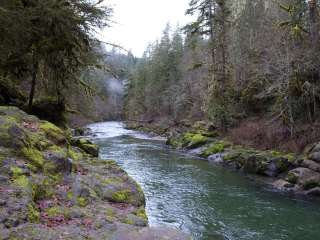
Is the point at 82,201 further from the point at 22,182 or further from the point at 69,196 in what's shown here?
the point at 22,182

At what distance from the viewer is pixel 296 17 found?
2477 centimetres

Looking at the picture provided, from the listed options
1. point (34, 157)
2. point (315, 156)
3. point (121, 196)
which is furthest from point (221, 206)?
point (34, 157)

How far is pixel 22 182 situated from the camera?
725cm

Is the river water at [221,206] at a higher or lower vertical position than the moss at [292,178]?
lower

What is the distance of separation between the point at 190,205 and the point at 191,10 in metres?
23.0

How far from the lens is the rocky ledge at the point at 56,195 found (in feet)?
20.6

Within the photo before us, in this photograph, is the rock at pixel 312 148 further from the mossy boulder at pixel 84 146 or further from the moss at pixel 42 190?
the moss at pixel 42 190

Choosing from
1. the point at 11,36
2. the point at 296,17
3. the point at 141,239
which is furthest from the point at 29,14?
the point at 296,17

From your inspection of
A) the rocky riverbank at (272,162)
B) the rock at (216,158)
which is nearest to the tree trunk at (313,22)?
the rocky riverbank at (272,162)

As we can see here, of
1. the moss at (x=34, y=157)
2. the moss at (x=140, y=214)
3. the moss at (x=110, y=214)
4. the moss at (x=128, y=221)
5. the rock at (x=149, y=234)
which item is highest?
the moss at (x=34, y=157)

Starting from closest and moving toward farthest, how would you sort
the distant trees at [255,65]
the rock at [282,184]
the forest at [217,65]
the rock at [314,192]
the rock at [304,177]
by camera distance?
the forest at [217,65], the rock at [314,192], the rock at [304,177], the rock at [282,184], the distant trees at [255,65]

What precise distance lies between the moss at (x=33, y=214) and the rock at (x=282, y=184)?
45.1ft

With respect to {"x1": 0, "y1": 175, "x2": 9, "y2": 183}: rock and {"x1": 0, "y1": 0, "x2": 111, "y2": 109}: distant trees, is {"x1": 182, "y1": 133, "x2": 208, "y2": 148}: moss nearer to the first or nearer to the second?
{"x1": 0, "y1": 0, "x2": 111, "y2": 109}: distant trees

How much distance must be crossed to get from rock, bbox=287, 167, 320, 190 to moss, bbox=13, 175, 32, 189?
13575 millimetres
